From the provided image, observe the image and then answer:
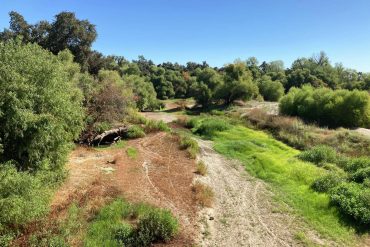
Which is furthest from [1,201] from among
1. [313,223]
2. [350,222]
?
[350,222]

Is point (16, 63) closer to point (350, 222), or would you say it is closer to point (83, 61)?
point (350, 222)

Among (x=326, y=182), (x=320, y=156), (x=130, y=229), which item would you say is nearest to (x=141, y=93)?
(x=320, y=156)

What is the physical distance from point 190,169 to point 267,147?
11.2 metres

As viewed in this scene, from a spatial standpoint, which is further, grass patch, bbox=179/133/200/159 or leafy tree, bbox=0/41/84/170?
grass patch, bbox=179/133/200/159

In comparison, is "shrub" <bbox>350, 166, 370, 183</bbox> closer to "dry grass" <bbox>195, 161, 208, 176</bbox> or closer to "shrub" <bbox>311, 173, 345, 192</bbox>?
"shrub" <bbox>311, 173, 345, 192</bbox>

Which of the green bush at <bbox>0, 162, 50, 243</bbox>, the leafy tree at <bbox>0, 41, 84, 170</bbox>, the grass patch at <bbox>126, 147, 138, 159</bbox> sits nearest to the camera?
the green bush at <bbox>0, 162, 50, 243</bbox>

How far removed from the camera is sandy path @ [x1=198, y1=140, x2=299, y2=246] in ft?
52.0

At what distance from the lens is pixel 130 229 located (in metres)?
15.2

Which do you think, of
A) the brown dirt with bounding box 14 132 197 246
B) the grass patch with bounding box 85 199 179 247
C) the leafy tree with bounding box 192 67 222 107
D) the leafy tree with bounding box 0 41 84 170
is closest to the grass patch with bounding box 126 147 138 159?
the brown dirt with bounding box 14 132 197 246

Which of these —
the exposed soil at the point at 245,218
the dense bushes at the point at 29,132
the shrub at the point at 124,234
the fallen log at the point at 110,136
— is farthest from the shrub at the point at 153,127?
the shrub at the point at 124,234

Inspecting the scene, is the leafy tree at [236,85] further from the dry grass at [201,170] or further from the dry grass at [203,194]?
the dry grass at [203,194]

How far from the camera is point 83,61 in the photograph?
5334cm

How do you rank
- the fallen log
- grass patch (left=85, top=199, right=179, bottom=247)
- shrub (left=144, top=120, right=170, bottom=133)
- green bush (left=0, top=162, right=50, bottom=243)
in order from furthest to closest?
shrub (left=144, top=120, right=170, bottom=133) → the fallen log → grass patch (left=85, top=199, right=179, bottom=247) → green bush (left=0, top=162, right=50, bottom=243)

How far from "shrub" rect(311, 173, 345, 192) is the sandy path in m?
3.01
